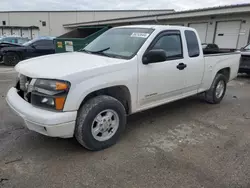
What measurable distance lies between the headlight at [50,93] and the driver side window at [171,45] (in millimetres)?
1834

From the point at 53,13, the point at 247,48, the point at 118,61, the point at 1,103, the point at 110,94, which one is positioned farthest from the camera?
the point at 53,13

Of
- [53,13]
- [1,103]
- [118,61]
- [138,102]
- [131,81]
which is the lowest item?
[1,103]

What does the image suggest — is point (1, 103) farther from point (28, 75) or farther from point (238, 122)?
point (238, 122)

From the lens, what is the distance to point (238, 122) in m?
4.50

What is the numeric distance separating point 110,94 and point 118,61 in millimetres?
546

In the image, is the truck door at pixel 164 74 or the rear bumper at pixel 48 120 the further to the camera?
the truck door at pixel 164 74

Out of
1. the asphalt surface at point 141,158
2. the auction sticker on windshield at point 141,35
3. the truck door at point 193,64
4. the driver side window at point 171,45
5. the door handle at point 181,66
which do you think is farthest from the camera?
the truck door at point 193,64

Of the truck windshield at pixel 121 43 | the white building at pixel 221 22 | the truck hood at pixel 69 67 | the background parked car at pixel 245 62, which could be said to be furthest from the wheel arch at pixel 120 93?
the white building at pixel 221 22

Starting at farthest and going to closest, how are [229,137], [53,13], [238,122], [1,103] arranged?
[53,13]
[1,103]
[238,122]
[229,137]

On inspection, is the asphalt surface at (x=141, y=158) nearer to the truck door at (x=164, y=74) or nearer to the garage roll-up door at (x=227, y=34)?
the truck door at (x=164, y=74)

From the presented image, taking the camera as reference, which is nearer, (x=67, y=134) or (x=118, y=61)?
(x=67, y=134)

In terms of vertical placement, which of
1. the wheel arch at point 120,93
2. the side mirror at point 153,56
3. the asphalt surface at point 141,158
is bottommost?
the asphalt surface at point 141,158

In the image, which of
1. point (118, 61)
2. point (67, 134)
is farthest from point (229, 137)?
point (67, 134)

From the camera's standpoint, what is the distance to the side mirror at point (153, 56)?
3324 mm
